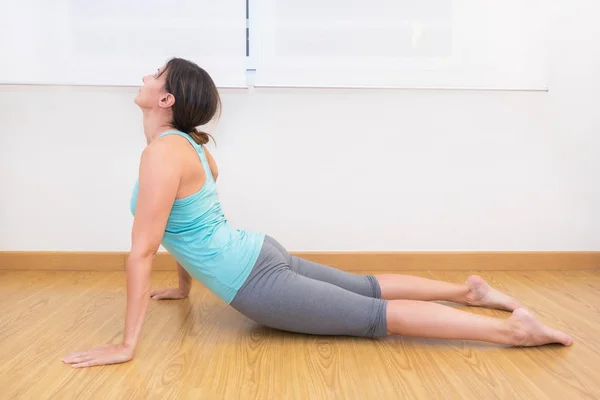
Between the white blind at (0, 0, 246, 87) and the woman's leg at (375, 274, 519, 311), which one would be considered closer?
the woman's leg at (375, 274, 519, 311)

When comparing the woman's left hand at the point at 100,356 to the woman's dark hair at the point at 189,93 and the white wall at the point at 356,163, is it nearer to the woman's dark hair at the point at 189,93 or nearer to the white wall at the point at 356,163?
the woman's dark hair at the point at 189,93

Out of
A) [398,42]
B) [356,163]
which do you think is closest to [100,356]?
[356,163]

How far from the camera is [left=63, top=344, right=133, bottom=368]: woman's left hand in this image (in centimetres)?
170

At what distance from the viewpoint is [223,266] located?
1839 millimetres

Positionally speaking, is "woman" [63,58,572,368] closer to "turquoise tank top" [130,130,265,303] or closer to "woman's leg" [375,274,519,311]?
"turquoise tank top" [130,130,265,303]

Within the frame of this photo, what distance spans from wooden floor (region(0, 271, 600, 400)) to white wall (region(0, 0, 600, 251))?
2.21 ft

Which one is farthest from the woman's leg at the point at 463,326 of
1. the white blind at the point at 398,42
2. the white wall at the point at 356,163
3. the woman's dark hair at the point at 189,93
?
the white blind at the point at 398,42

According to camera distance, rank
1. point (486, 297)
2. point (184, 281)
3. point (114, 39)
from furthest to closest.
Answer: point (114, 39), point (184, 281), point (486, 297)

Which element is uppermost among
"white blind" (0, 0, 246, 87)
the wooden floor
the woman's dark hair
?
"white blind" (0, 0, 246, 87)

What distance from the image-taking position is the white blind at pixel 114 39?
281cm

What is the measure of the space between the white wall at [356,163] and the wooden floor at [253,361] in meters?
0.67

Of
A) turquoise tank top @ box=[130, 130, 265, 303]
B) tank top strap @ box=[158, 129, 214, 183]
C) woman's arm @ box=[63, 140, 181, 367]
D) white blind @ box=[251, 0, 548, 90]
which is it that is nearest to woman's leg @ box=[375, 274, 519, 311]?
turquoise tank top @ box=[130, 130, 265, 303]

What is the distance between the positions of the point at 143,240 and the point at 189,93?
0.48 meters

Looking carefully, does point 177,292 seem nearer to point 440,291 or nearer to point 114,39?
point 440,291
